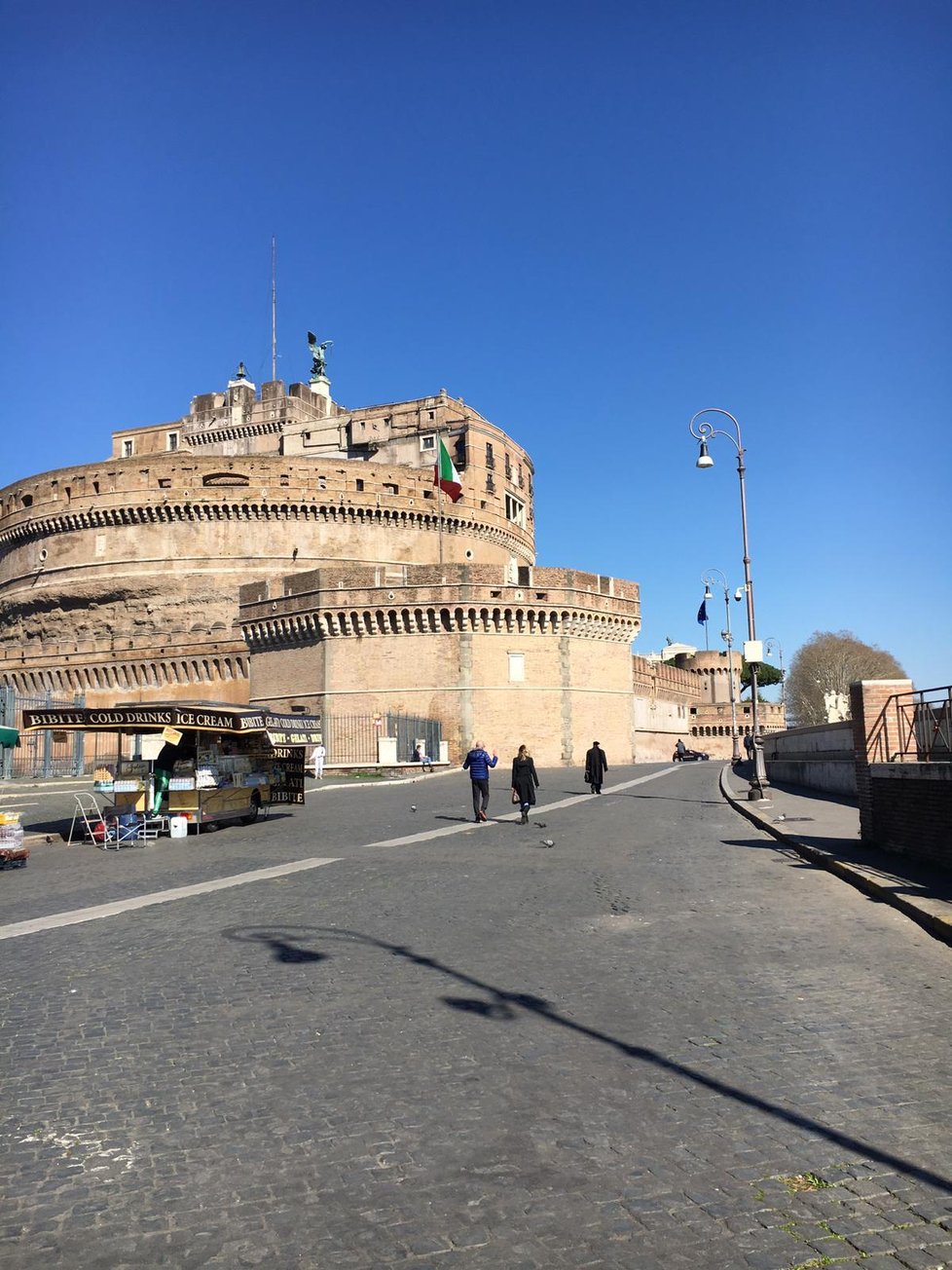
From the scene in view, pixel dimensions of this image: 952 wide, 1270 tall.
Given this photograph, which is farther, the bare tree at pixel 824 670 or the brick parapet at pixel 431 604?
the bare tree at pixel 824 670

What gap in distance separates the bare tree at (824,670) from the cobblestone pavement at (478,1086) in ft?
230

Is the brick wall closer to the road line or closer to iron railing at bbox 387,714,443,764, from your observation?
the road line

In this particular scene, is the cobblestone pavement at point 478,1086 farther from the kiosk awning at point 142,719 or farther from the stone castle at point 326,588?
the stone castle at point 326,588

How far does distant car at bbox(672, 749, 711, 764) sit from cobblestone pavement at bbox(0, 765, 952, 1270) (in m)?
56.3

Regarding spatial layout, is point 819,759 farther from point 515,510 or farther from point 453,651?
point 515,510

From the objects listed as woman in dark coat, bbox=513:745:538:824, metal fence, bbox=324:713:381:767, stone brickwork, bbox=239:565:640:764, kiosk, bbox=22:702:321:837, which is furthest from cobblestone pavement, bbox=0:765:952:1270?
stone brickwork, bbox=239:565:640:764

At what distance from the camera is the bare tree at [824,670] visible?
75.2m

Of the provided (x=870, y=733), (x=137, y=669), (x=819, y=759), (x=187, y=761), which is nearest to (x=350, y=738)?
(x=137, y=669)

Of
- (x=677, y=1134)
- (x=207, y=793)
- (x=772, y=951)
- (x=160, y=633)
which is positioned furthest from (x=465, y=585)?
(x=677, y=1134)

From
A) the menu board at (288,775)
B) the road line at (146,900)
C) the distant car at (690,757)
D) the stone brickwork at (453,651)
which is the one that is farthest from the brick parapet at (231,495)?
the road line at (146,900)

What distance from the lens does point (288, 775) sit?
1980 centimetres

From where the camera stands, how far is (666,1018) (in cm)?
535

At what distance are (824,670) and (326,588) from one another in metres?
48.2

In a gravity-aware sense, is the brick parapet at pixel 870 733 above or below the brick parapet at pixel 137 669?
below
